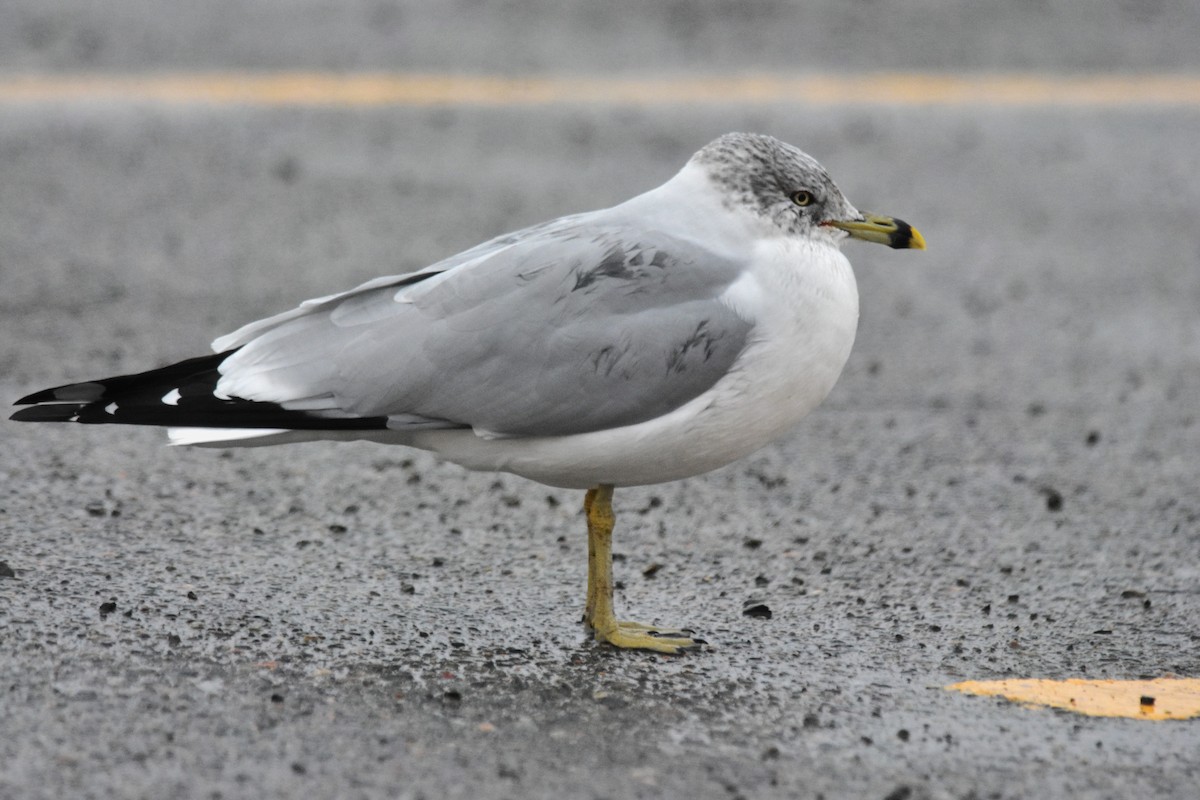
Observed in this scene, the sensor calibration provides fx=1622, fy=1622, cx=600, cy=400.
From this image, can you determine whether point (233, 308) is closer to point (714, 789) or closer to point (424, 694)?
point (424, 694)

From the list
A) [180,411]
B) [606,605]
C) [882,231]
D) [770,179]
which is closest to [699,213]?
[770,179]

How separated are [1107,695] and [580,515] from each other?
6.14 ft

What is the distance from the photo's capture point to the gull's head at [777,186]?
396 centimetres

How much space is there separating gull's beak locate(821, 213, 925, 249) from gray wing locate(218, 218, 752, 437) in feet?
1.29

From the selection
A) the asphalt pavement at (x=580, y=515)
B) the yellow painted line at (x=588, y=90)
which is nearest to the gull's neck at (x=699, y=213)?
the asphalt pavement at (x=580, y=515)

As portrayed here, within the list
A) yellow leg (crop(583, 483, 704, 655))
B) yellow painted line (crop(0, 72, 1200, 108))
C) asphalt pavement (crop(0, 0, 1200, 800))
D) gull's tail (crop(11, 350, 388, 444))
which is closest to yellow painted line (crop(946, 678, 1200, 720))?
asphalt pavement (crop(0, 0, 1200, 800))

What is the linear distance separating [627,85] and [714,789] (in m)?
7.85

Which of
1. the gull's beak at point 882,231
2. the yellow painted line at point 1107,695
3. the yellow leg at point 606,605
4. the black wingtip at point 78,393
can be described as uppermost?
the gull's beak at point 882,231

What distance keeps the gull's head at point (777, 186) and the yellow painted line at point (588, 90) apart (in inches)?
243

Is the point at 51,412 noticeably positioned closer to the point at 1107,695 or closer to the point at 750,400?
the point at 750,400

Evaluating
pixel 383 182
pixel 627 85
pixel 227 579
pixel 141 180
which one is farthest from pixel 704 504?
pixel 627 85

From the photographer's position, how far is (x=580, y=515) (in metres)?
5.11

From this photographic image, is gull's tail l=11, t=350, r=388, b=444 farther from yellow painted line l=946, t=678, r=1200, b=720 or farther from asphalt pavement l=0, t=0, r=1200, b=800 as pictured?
yellow painted line l=946, t=678, r=1200, b=720

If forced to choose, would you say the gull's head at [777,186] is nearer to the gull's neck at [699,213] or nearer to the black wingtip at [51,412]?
the gull's neck at [699,213]
